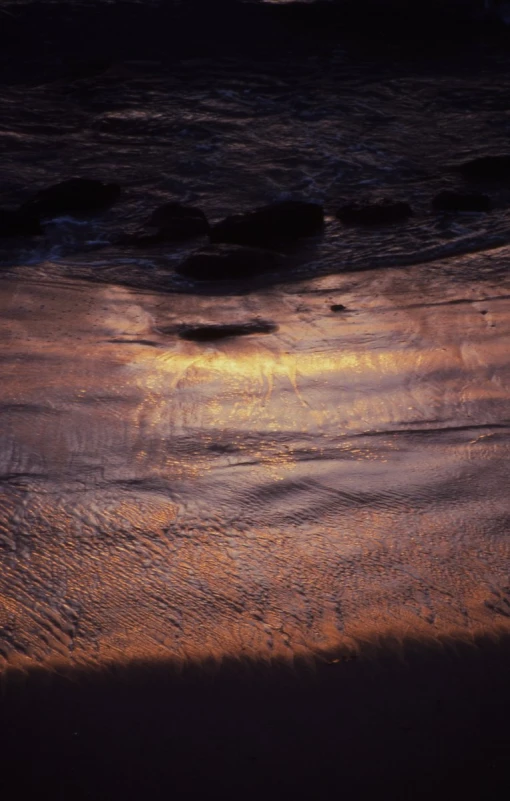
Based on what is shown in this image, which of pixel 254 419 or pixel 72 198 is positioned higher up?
pixel 72 198

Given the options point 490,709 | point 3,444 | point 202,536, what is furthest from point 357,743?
point 3,444

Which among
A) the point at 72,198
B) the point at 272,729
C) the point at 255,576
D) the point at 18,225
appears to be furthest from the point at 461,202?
the point at 272,729

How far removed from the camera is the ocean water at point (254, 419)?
2682 mm

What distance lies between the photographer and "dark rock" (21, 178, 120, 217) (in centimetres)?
866

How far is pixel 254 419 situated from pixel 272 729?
198cm

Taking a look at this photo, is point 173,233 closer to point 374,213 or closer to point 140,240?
point 140,240

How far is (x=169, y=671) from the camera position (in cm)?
246

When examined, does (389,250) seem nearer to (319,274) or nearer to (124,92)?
(319,274)

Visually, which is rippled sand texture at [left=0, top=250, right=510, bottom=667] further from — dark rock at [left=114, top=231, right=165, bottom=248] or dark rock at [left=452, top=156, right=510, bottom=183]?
dark rock at [left=452, top=156, right=510, bottom=183]

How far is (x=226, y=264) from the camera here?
6953mm

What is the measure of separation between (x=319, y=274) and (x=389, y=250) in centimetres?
89

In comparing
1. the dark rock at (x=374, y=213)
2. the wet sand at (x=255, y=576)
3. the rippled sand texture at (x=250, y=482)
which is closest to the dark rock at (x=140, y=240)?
the dark rock at (x=374, y=213)

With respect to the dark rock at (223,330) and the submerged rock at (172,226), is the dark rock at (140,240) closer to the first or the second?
the submerged rock at (172,226)

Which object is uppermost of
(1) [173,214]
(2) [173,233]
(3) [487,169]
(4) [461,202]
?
(3) [487,169]
